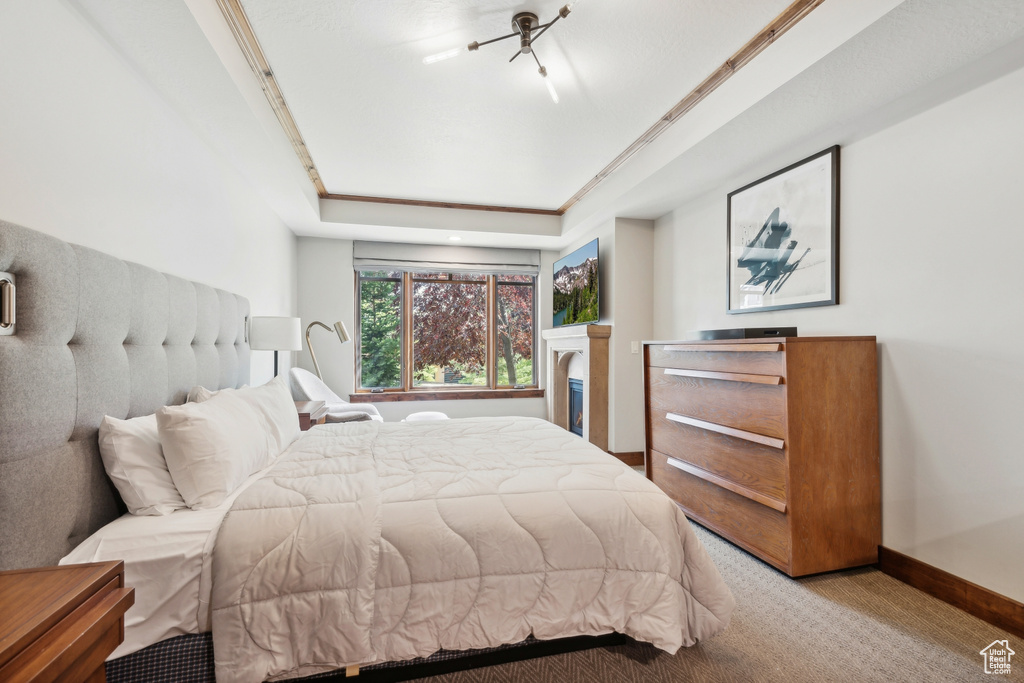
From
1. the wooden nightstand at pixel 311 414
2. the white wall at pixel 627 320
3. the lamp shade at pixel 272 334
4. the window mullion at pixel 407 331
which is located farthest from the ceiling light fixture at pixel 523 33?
the window mullion at pixel 407 331

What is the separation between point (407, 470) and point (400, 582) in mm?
486

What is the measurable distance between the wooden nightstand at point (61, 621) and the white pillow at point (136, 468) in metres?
0.65

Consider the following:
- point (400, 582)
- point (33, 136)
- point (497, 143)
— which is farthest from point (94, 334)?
point (497, 143)

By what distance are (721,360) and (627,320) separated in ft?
5.56

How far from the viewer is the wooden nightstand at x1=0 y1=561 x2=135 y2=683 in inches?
23.9

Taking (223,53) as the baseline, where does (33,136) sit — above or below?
below

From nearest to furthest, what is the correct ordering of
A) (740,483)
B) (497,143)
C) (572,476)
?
(572,476) → (740,483) → (497,143)

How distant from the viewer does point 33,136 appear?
1356 millimetres

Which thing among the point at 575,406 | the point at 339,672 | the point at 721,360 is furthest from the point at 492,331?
the point at 339,672

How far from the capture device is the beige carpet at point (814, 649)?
1.51 metres

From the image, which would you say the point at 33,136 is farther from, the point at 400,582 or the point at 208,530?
the point at 400,582

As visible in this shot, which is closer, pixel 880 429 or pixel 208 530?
pixel 208 530

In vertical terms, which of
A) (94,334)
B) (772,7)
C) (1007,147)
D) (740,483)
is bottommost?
(740,483)

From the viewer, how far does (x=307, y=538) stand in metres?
1.28
